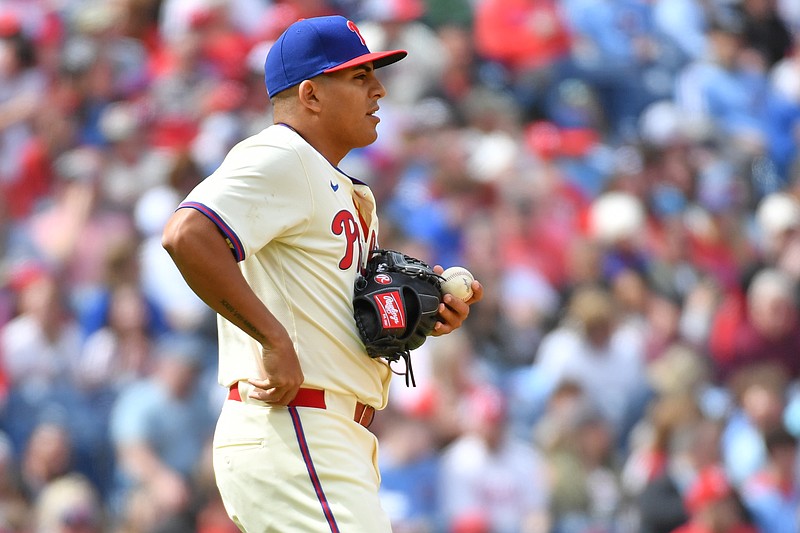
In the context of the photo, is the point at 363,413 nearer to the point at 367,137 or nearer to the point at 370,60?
the point at 367,137

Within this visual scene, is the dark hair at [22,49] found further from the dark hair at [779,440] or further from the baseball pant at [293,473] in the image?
the baseball pant at [293,473]

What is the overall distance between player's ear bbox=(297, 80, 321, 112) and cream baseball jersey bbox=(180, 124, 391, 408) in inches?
3.8

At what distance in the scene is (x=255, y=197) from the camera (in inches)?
136

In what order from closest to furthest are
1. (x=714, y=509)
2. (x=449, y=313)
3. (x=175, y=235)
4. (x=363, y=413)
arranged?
(x=175, y=235), (x=363, y=413), (x=449, y=313), (x=714, y=509)

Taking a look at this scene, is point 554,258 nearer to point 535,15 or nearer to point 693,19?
point 535,15

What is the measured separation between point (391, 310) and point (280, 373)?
1.34ft

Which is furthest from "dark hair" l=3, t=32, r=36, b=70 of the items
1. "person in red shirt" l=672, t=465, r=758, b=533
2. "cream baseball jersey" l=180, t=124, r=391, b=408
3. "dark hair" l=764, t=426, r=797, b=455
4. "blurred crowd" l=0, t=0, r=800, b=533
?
"cream baseball jersey" l=180, t=124, r=391, b=408

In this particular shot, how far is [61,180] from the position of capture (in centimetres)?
893

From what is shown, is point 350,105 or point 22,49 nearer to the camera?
point 350,105

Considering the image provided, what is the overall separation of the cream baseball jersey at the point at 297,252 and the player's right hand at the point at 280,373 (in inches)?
3.5

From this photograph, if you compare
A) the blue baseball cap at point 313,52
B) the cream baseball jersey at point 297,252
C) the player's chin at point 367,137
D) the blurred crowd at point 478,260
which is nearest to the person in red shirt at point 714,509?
the blurred crowd at point 478,260

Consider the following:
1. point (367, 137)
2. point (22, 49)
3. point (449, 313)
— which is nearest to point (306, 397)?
point (449, 313)

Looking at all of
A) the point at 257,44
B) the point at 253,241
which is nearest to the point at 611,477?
the point at 257,44

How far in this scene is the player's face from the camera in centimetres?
375
